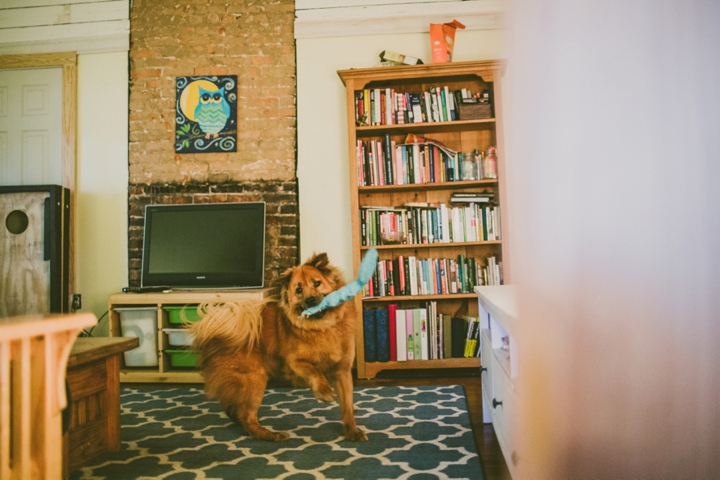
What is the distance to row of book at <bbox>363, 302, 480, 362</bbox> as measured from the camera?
3.06 m

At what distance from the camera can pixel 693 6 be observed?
68 centimetres

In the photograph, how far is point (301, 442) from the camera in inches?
76.7

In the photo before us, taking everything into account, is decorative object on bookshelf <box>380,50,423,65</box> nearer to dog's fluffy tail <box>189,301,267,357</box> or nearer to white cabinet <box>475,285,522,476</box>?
white cabinet <box>475,285,522,476</box>

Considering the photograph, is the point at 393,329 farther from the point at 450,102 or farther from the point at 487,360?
the point at 450,102

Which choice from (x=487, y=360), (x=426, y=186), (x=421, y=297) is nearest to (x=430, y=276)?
(x=421, y=297)

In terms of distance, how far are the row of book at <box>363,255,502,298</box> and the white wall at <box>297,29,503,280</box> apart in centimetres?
33

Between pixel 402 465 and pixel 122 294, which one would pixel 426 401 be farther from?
pixel 122 294

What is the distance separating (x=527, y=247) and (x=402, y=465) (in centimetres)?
118

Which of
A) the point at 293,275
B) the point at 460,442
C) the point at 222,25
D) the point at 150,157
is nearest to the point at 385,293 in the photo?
the point at 293,275

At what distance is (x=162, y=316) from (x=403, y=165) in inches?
69.8

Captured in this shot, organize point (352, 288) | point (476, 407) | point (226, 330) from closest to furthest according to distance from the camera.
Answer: point (352, 288), point (226, 330), point (476, 407)

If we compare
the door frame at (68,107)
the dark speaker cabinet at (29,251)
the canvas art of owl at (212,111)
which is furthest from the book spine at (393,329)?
the door frame at (68,107)

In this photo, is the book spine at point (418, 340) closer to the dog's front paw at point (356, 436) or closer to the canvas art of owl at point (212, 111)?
the dog's front paw at point (356, 436)

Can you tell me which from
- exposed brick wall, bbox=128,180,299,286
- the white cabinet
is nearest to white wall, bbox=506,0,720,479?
the white cabinet
